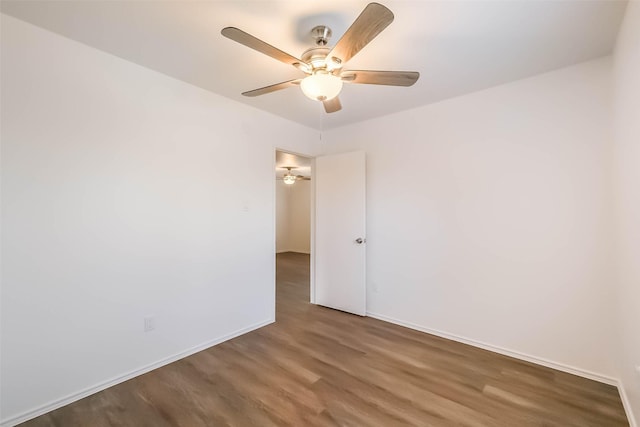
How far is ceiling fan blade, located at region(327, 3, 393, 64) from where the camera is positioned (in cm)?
119

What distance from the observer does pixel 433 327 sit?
9.50 feet

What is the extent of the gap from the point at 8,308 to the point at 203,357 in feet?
4.40

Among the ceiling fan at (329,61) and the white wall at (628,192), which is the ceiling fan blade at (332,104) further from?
the white wall at (628,192)

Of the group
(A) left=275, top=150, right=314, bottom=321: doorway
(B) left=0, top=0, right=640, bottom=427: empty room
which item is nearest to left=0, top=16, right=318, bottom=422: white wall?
(B) left=0, top=0, right=640, bottom=427: empty room

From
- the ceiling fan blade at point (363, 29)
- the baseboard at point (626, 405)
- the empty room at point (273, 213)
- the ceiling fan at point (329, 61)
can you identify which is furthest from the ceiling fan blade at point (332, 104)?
the baseboard at point (626, 405)

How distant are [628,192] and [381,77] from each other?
158 centimetres

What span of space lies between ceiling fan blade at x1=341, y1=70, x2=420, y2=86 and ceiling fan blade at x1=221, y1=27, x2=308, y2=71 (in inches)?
11.3

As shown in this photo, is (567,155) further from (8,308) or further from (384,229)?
(8,308)

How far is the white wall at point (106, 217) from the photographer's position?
1674mm

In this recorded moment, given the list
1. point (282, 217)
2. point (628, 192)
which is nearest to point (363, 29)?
point (628, 192)

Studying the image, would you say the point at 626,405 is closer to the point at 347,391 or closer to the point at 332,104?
the point at 347,391

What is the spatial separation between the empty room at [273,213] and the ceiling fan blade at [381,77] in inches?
0.7

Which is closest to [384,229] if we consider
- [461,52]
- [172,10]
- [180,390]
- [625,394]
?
[461,52]

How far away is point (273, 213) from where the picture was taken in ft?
10.5
